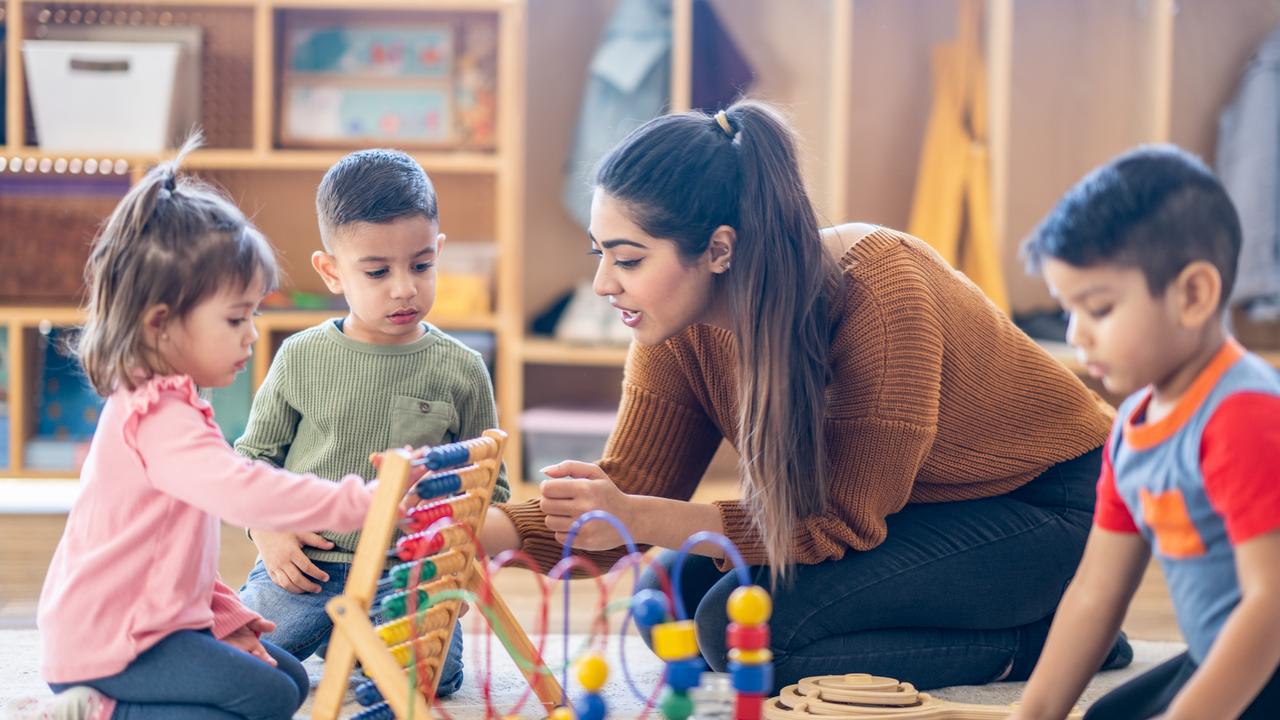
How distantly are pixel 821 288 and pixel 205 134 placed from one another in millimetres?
2156

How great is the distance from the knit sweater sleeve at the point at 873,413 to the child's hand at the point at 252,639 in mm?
544

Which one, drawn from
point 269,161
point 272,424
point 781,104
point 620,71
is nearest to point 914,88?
point 781,104

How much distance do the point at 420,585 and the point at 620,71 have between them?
6.50ft

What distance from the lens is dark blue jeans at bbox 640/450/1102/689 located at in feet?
5.53

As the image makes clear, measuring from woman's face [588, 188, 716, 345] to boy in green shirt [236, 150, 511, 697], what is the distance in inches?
10.5

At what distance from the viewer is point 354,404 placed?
68.1 inches

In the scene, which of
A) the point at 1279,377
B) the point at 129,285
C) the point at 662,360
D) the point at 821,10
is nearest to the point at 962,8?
the point at 821,10

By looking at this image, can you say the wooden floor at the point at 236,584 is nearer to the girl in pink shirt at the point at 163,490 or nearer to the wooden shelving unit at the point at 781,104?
the wooden shelving unit at the point at 781,104

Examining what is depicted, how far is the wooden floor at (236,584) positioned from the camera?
222 cm

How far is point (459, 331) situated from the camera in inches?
128

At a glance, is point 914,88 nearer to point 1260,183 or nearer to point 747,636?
point 1260,183

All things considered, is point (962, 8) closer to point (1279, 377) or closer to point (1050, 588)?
point (1050, 588)

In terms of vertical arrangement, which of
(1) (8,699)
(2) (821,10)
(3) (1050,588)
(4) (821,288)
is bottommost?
(1) (8,699)

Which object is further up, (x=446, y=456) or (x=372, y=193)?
(x=372, y=193)
